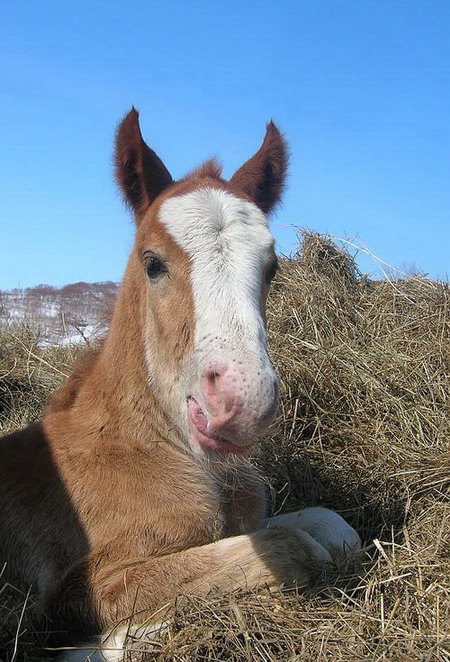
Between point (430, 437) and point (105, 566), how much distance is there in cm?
256

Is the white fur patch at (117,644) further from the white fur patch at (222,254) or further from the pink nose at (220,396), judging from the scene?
the white fur patch at (222,254)

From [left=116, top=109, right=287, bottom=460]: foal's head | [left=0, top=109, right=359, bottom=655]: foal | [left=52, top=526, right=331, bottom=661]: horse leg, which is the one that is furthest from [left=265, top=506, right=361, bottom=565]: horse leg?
[left=116, top=109, right=287, bottom=460]: foal's head

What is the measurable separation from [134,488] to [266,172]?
1.94 metres

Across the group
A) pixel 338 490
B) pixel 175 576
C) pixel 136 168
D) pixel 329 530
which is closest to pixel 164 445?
pixel 175 576

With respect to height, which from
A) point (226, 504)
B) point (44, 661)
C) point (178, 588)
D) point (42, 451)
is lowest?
point (44, 661)

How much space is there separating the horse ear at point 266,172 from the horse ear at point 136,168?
0.45m

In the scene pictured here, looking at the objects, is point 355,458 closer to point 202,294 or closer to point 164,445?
point 164,445

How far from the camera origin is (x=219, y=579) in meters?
2.92

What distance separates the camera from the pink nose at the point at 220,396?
252 cm

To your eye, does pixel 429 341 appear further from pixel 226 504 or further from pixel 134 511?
pixel 134 511

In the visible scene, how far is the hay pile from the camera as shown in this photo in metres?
2.62

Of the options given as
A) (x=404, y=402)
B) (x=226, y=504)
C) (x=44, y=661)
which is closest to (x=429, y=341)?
(x=404, y=402)

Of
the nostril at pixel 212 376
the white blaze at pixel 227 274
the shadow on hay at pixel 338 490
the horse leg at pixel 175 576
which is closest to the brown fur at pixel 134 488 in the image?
the horse leg at pixel 175 576

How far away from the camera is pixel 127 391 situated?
138 inches
